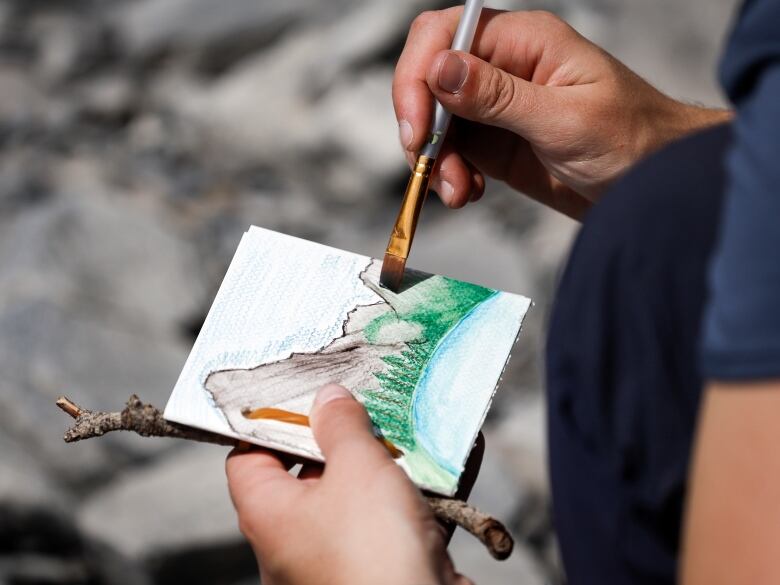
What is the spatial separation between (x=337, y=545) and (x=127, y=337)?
55.7 inches

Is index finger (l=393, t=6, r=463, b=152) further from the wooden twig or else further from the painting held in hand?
the wooden twig

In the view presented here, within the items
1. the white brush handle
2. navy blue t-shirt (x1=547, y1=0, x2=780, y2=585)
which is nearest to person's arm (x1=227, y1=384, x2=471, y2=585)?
navy blue t-shirt (x1=547, y1=0, x2=780, y2=585)

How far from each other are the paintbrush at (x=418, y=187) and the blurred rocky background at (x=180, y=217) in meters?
0.90

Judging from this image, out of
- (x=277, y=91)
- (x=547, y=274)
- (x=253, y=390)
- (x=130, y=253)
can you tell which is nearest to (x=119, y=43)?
(x=277, y=91)

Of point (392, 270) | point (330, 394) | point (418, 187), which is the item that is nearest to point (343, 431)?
point (330, 394)

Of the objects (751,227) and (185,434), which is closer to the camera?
(751,227)

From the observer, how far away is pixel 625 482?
52 cm

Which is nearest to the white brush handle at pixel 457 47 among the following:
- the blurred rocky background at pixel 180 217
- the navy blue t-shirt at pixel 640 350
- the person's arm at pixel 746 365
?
the navy blue t-shirt at pixel 640 350

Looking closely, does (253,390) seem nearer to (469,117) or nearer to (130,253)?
(469,117)

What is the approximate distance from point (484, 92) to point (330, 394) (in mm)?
413

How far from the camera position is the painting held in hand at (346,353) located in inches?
29.4

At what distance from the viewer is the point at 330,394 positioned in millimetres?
749

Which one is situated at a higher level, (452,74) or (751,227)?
(452,74)

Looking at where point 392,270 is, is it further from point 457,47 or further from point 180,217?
point 180,217
